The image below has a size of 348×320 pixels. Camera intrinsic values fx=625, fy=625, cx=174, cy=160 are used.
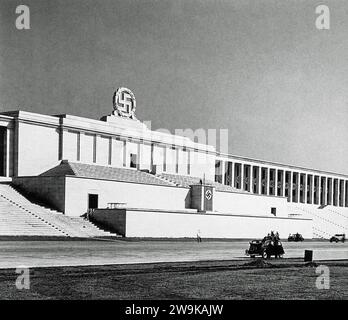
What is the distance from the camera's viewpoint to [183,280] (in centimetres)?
1947

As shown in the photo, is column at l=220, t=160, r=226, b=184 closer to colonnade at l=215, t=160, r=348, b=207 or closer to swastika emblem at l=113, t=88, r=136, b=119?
colonnade at l=215, t=160, r=348, b=207

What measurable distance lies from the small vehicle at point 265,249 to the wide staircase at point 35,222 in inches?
689

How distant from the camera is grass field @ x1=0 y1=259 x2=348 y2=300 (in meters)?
16.0

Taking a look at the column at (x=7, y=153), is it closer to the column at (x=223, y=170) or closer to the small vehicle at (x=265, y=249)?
the small vehicle at (x=265, y=249)

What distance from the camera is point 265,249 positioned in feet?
109

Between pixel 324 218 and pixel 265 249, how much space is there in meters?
68.7

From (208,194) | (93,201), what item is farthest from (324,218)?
(93,201)

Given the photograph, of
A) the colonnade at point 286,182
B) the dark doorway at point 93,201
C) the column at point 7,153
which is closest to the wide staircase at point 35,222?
the dark doorway at point 93,201

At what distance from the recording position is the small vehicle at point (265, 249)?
33.0m

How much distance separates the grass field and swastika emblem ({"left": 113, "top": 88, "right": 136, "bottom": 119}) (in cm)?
5029

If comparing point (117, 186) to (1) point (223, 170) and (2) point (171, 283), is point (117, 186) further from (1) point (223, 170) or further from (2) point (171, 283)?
(1) point (223, 170)

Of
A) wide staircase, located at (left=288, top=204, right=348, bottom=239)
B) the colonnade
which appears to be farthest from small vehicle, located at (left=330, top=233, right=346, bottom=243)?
the colonnade
